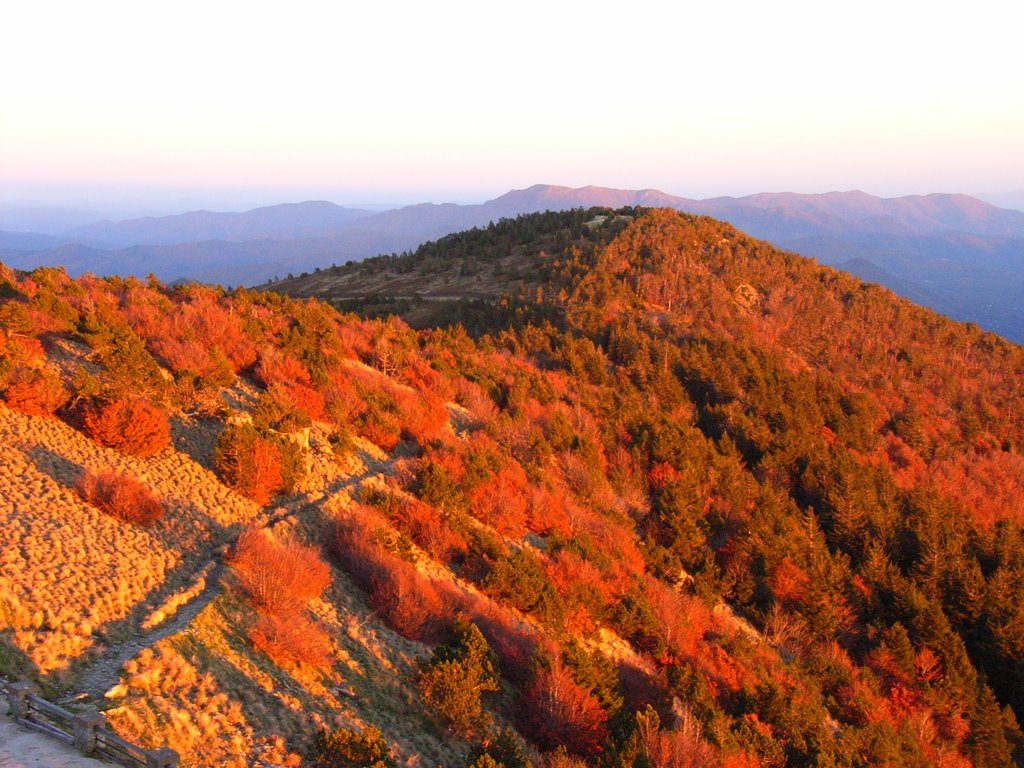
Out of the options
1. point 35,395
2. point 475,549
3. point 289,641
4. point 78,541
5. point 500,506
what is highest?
point 35,395

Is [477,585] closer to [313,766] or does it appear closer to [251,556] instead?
[251,556]

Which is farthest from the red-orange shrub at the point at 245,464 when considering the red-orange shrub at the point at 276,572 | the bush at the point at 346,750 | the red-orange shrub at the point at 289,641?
the bush at the point at 346,750

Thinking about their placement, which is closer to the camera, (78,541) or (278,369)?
(78,541)

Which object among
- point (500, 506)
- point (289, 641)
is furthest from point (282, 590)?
point (500, 506)

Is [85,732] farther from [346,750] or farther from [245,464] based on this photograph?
[245,464]

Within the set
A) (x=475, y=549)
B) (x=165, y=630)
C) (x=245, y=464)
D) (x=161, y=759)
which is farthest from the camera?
(x=475, y=549)

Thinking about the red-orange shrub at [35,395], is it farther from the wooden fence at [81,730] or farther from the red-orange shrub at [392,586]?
Result: the wooden fence at [81,730]

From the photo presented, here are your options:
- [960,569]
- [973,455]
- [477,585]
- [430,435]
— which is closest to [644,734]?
[477,585]

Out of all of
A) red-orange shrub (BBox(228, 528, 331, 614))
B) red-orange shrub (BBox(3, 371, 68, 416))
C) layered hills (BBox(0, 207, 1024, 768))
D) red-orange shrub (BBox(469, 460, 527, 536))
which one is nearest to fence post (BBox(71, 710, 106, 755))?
layered hills (BBox(0, 207, 1024, 768))

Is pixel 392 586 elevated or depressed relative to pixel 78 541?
depressed

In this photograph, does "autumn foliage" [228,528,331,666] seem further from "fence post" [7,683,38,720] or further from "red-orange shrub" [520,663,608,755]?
"red-orange shrub" [520,663,608,755]
